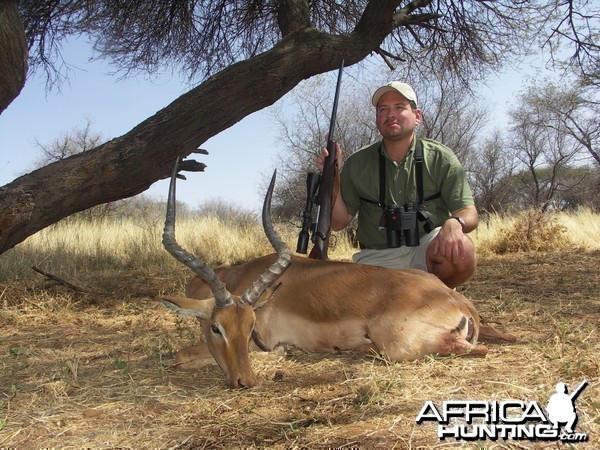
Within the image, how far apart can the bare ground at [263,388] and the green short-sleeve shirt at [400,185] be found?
109 cm

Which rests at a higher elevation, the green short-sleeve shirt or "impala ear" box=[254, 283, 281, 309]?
the green short-sleeve shirt

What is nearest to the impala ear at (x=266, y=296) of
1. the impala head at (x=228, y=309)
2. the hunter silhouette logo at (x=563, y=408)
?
the impala head at (x=228, y=309)

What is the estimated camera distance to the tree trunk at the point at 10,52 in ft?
16.0

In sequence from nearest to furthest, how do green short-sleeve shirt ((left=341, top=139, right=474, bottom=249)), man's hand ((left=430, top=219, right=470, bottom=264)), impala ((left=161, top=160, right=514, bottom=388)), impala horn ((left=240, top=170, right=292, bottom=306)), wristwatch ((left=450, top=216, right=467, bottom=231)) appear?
impala ((left=161, top=160, right=514, bottom=388)), impala horn ((left=240, top=170, right=292, bottom=306)), man's hand ((left=430, top=219, right=470, bottom=264)), wristwatch ((left=450, top=216, right=467, bottom=231)), green short-sleeve shirt ((left=341, top=139, right=474, bottom=249))

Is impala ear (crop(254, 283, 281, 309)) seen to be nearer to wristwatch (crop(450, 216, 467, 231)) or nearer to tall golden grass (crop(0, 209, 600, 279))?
wristwatch (crop(450, 216, 467, 231))

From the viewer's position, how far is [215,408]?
285cm

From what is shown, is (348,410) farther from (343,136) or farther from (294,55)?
(343,136)

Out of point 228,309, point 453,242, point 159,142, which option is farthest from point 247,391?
point 159,142

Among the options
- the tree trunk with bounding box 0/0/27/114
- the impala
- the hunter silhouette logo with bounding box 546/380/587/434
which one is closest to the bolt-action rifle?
the impala

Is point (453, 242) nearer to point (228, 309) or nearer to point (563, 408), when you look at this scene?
point (228, 309)

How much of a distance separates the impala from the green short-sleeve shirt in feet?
3.12

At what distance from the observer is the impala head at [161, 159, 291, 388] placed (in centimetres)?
330

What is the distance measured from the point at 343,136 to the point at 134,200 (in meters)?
20.3

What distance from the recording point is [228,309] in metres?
3.49
